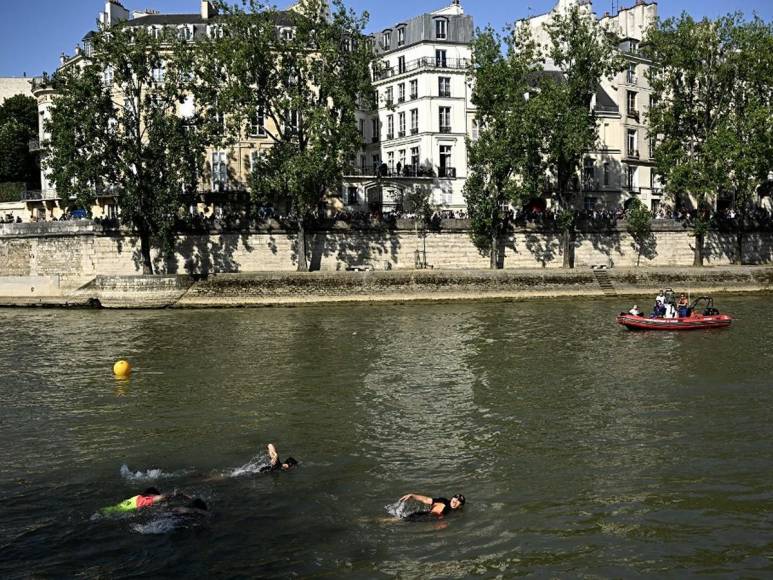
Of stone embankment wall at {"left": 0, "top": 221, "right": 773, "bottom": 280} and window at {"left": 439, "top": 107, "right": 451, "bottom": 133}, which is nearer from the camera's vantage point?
stone embankment wall at {"left": 0, "top": 221, "right": 773, "bottom": 280}

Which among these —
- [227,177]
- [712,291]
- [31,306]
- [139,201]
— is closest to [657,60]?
[712,291]

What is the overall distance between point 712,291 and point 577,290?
362 inches

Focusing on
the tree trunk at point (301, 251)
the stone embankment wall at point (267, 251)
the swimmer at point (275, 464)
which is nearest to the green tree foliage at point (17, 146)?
the stone embankment wall at point (267, 251)

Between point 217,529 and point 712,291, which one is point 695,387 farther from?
point 712,291

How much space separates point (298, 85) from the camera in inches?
2023

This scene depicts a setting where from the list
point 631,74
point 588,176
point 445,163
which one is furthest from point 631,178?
point 445,163

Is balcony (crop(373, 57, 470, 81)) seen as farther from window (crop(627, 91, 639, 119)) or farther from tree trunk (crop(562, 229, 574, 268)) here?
tree trunk (crop(562, 229, 574, 268))

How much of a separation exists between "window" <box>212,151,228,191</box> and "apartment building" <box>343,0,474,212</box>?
30.1 ft

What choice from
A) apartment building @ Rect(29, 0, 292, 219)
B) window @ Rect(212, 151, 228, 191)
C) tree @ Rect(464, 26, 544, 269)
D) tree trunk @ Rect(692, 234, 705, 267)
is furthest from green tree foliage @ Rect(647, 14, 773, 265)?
window @ Rect(212, 151, 228, 191)

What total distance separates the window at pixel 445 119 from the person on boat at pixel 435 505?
172 ft

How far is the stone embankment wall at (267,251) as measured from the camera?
53375 millimetres

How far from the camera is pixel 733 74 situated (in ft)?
187

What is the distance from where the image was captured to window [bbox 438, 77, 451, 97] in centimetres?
6462

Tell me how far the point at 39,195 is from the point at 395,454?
56.3 m
